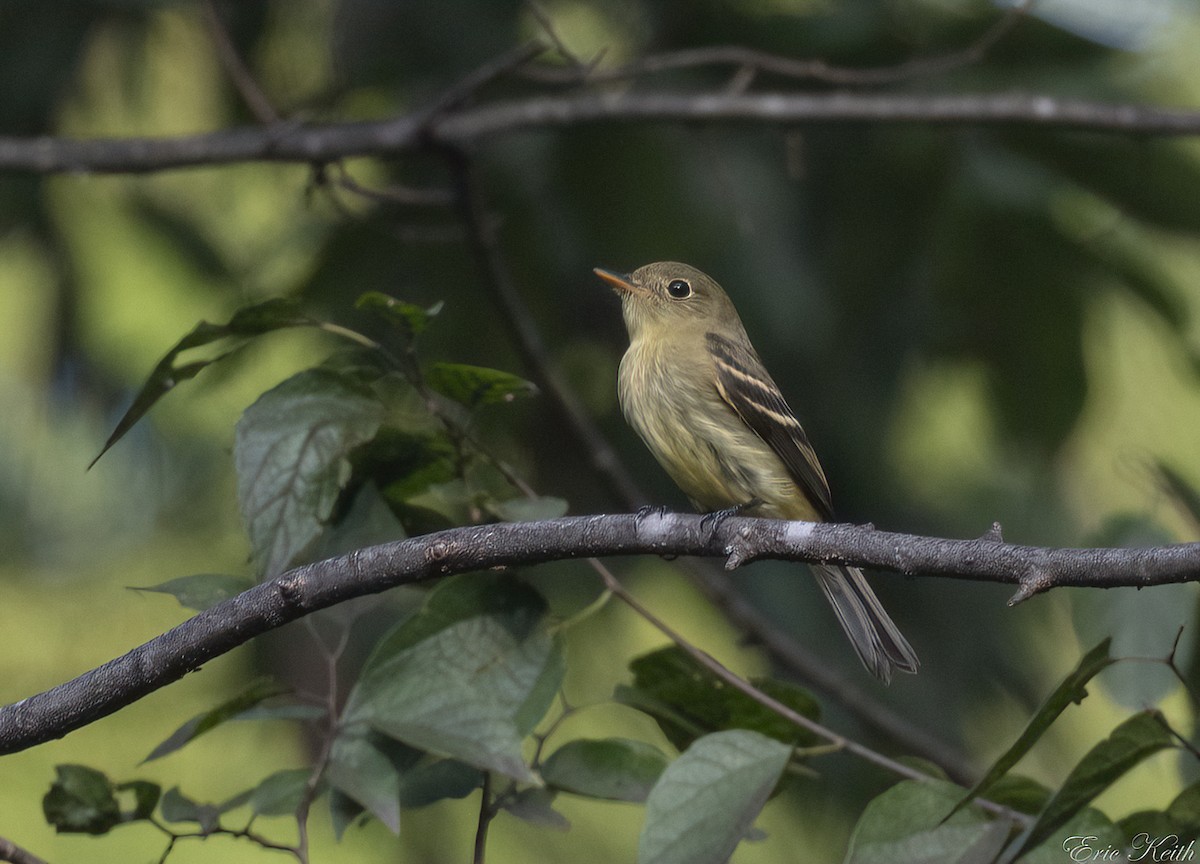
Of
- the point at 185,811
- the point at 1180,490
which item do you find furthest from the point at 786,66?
the point at 185,811

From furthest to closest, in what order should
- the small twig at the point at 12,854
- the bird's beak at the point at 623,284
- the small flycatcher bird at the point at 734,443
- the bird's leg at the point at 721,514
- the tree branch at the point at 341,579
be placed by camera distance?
the bird's beak at the point at 623,284
the small flycatcher bird at the point at 734,443
the bird's leg at the point at 721,514
the tree branch at the point at 341,579
the small twig at the point at 12,854

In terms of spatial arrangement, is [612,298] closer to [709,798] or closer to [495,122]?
[495,122]

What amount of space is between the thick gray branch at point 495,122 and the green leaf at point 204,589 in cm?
233

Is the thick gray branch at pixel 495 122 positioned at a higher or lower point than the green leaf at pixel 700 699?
higher

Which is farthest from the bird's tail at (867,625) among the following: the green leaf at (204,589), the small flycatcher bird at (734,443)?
the green leaf at (204,589)

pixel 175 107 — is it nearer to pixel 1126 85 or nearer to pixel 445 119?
pixel 445 119

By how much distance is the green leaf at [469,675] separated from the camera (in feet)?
7.63

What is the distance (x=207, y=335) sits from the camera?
2428 millimetres

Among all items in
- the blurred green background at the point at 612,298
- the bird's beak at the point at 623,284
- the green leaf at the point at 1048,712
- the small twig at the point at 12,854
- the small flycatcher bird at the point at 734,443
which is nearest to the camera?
the green leaf at the point at 1048,712

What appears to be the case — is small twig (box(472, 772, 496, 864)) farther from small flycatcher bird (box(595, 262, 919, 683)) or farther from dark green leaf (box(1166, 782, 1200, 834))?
small flycatcher bird (box(595, 262, 919, 683))

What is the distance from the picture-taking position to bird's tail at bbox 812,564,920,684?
3.58 m

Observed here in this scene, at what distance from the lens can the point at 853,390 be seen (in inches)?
206

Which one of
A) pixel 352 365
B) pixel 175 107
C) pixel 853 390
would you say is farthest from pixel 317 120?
pixel 352 365

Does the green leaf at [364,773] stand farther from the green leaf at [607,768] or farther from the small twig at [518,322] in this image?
the small twig at [518,322]
